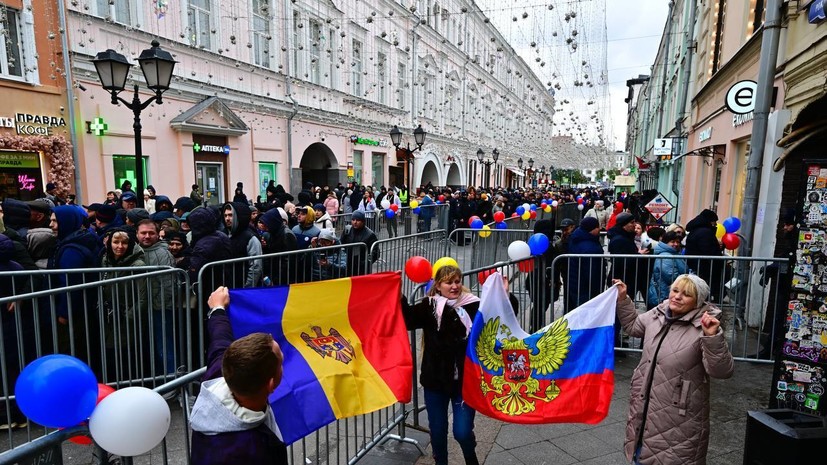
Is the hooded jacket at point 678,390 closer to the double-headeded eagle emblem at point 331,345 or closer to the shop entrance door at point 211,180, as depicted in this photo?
the double-headeded eagle emblem at point 331,345

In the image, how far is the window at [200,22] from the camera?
15227mm

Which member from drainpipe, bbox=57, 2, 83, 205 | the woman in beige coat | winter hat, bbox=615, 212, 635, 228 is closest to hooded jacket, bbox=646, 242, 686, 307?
winter hat, bbox=615, 212, 635, 228

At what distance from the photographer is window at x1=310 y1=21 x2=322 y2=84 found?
19703 millimetres

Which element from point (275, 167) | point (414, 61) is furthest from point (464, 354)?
point (414, 61)

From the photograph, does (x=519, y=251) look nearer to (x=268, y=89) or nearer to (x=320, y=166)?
(x=268, y=89)

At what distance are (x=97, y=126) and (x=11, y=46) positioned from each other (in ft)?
7.77

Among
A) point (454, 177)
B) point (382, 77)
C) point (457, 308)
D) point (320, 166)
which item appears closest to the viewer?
point (457, 308)

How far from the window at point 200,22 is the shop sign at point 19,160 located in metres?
5.59

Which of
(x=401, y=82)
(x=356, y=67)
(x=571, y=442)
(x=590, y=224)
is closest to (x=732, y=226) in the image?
(x=590, y=224)

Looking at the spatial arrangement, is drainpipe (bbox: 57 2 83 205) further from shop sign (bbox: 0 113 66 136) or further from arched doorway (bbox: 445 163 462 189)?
arched doorway (bbox: 445 163 462 189)

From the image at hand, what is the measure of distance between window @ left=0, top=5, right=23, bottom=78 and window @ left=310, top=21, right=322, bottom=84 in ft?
33.2

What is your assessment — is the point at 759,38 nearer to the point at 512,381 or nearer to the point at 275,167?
the point at 512,381

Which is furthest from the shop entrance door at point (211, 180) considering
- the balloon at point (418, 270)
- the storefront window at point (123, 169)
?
the balloon at point (418, 270)

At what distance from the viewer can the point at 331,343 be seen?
3201 millimetres
